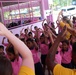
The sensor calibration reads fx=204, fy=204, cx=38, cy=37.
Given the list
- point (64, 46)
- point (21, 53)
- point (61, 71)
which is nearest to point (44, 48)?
point (64, 46)

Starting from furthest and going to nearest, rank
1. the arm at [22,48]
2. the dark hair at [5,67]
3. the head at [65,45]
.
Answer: the head at [65,45] → the arm at [22,48] → the dark hair at [5,67]

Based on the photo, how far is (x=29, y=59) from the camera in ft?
3.77

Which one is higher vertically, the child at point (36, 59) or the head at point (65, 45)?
the head at point (65, 45)

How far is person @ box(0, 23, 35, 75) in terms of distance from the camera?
920 millimetres

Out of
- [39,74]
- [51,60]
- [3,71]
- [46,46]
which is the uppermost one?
[3,71]

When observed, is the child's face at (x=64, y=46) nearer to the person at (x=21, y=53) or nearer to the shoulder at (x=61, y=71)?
the shoulder at (x=61, y=71)

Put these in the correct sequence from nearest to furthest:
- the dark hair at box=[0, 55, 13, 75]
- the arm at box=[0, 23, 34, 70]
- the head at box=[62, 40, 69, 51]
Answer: the dark hair at box=[0, 55, 13, 75] < the arm at box=[0, 23, 34, 70] < the head at box=[62, 40, 69, 51]

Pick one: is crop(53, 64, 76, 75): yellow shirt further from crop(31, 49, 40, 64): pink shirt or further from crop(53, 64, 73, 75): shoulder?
crop(31, 49, 40, 64): pink shirt

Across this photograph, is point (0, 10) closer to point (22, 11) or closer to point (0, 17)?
point (0, 17)

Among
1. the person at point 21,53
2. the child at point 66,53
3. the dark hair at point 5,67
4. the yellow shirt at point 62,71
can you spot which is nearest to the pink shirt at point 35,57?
the child at point 66,53

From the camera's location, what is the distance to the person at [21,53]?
920mm

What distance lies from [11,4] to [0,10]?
1050mm

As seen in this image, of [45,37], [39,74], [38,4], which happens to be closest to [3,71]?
[39,74]

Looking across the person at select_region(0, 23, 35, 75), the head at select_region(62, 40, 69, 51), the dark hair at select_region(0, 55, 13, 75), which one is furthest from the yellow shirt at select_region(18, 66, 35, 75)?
the head at select_region(62, 40, 69, 51)
